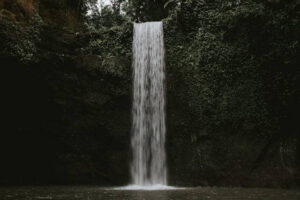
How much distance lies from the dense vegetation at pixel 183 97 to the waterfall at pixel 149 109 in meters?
0.30

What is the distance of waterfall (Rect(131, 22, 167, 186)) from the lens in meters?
11.7

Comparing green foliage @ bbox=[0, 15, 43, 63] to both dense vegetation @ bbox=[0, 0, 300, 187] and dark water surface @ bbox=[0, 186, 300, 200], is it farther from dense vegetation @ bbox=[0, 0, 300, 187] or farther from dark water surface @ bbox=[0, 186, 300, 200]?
dark water surface @ bbox=[0, 186, 300, 200]

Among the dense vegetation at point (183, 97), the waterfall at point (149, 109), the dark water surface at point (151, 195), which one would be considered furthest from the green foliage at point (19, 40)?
the dark water surface at point (151, 195)

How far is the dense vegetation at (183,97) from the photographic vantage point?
11398 mm

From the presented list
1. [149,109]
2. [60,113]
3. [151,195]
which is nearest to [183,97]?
[149,109]

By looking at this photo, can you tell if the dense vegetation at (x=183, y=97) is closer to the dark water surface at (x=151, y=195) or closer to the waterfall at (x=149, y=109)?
the waterfall at (x=149, y=109)

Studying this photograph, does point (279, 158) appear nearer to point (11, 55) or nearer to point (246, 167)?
point (246, 167)

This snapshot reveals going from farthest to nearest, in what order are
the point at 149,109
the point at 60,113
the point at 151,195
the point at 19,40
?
1. the point at 60,113
2. the point at 149,109
3. the point at 19,40
4. the point at 151,195

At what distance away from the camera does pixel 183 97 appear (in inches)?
489

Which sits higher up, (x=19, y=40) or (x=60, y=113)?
(x=19, y=40)

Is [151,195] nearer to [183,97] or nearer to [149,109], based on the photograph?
[149,109]

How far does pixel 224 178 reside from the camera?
1117 centimetres

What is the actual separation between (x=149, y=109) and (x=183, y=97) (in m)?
1.22

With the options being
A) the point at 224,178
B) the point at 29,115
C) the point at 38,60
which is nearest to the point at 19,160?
the point at 29,115
